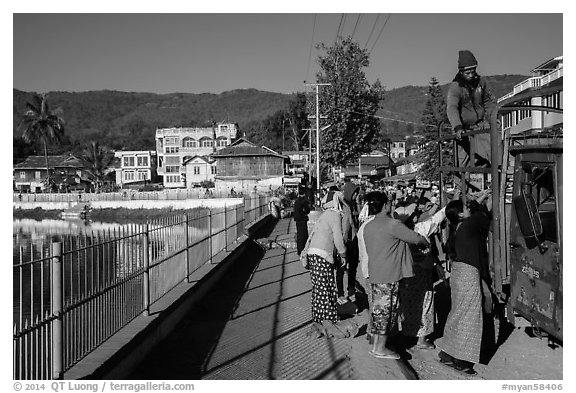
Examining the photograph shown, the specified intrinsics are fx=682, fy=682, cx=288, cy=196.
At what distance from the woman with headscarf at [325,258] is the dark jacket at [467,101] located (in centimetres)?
190

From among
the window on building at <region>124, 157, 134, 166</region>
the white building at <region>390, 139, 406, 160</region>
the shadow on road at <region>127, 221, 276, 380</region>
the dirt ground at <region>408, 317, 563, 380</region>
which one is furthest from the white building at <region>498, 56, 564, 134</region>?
the white building at <region>390, 139, 406, 160</region>

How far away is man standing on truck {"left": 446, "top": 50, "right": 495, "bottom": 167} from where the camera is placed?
8445mm

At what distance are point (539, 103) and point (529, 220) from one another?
14715mm

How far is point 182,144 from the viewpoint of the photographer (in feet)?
396

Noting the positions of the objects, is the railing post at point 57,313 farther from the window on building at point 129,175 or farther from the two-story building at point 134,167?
the window on building at point 129,175

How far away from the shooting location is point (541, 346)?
7.72 metres

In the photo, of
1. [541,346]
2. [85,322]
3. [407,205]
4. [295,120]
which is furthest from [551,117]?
[295,120]

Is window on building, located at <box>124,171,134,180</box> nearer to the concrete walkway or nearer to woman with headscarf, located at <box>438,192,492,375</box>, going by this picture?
the concrete walkway

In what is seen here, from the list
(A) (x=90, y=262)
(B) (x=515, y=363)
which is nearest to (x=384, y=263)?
(B) (x=515, y=363)

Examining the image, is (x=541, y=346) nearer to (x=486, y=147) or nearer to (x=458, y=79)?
(x=486, y=147)

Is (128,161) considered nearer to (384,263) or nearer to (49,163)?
(49,163)

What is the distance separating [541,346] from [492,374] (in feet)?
3.57

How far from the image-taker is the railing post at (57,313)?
5.50 m

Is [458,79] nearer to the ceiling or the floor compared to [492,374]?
nearer to the ceiling
